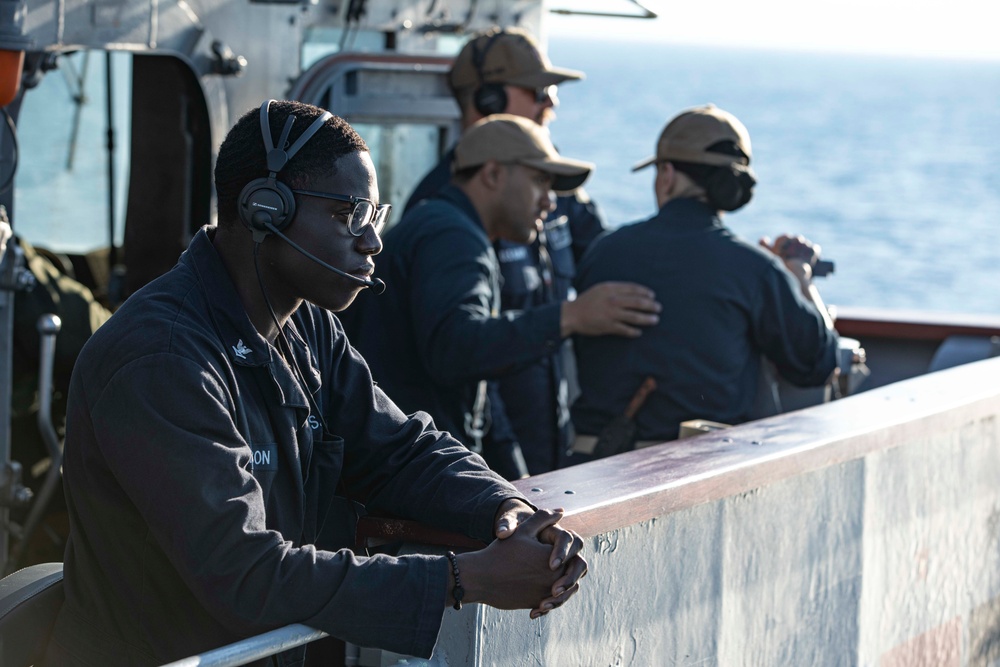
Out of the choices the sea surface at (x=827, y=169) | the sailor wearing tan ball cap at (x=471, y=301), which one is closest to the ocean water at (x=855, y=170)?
the sea surface at (x=827, y=169)

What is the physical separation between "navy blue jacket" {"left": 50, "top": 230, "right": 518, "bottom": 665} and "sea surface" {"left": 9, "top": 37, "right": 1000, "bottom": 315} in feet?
17.7

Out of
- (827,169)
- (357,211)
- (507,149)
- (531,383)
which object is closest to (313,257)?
(357,211)

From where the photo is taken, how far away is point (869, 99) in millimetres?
132375

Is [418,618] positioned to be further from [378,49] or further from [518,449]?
[378,49]

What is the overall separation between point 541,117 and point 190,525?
4076 millimetres

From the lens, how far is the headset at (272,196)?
246cm

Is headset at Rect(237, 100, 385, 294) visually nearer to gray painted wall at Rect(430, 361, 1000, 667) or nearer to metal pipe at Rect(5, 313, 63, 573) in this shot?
gray painted wall at Rect(430, 361, 1000, 667)

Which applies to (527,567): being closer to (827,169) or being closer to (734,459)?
(734,459)

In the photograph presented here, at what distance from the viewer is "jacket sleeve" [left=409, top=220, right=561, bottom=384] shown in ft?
14.0

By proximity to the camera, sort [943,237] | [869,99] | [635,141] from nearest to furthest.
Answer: [943,237] → [635,141] → [869,99]

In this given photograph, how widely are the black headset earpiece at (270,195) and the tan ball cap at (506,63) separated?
347 cm

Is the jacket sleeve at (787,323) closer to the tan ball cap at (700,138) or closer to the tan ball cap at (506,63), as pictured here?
the tan ball cap at (700,138)

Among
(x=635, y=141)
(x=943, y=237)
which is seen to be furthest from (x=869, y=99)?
(x=943, y=237)

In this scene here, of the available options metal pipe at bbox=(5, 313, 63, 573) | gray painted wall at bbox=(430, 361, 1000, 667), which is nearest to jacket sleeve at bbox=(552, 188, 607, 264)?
gray painted wall at bbox=(430, 361, 1000, 667)
